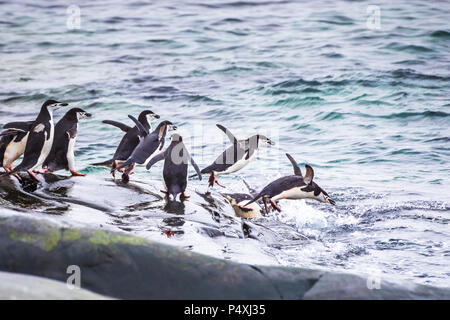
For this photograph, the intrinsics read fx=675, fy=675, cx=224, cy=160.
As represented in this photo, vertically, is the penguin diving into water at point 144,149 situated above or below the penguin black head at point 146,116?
below

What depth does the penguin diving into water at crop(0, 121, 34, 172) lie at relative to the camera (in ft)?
22.9

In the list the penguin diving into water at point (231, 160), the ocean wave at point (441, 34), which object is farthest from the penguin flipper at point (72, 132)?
the ocean wave at point (441, 34)

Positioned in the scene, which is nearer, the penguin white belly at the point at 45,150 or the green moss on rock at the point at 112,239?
the green moss on rock at the point at 112,239

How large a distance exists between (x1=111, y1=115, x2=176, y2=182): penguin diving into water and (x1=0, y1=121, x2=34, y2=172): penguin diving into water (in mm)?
1047

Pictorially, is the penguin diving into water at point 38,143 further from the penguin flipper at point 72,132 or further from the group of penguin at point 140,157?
the penguin flipper at point 72,132

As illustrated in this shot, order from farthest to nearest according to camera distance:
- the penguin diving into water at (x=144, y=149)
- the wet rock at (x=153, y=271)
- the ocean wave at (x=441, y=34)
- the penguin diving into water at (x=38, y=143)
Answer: the ocean wave at (x=441, y=34)
the penguin diving into water at (x=144, y=149)
the penguin diving into water at (x=38, y=143)
the wet rock at (x=153, y=271)

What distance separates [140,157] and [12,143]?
4.41 feet

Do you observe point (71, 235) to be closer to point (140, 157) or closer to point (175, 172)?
point (175, 172)

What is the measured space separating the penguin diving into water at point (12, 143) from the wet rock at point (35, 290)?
3550mm

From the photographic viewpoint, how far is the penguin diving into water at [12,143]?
22.9 feet

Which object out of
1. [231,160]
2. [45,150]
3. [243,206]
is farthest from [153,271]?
[231,160]

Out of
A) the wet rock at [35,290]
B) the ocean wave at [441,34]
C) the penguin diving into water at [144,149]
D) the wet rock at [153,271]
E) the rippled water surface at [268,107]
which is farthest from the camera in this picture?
the ocean wave at [441,34]

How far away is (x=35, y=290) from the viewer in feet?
10.8
